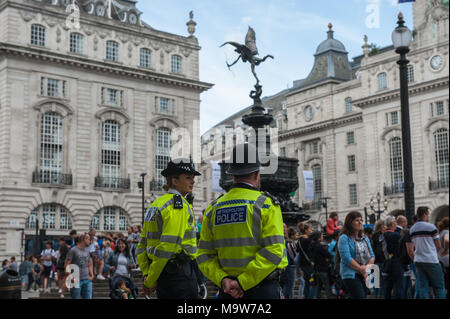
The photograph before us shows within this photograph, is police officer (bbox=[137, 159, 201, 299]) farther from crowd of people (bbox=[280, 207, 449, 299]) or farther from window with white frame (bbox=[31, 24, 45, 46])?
window with white frame (bbox=[31, 24, 45, 46])

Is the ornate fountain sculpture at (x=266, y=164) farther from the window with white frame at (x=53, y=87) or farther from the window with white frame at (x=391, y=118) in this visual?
the window with white frame at (x=391, y=118)

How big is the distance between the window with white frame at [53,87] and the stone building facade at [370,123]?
97.4ft

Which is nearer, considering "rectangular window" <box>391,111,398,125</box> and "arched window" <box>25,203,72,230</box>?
"arched window" <box>25,203,72,230</box>

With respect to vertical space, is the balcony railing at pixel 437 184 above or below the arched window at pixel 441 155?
below

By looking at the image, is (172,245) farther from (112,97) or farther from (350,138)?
(350,138)

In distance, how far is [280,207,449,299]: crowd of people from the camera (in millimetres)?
9453

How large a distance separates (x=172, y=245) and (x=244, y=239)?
1.66 meters

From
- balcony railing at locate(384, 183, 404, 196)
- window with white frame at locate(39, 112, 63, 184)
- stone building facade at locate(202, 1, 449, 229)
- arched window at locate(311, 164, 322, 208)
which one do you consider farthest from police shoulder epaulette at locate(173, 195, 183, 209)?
arched window at locate(311, 164, 322, 208)

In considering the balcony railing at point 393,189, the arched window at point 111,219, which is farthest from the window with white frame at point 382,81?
the arched window at point 111,219

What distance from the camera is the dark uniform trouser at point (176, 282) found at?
7020 millimetres

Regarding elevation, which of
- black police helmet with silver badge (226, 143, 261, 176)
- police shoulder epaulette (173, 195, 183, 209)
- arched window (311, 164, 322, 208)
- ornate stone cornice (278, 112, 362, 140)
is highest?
ornate stone cornice (278, 112, 362, 140)

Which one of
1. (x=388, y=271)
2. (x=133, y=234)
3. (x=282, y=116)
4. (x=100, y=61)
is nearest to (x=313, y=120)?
(x=282, y=116)

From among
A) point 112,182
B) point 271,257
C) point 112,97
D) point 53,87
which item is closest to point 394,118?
point 112,97

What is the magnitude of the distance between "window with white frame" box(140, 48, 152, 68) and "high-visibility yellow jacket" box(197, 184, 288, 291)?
48.3 metres
